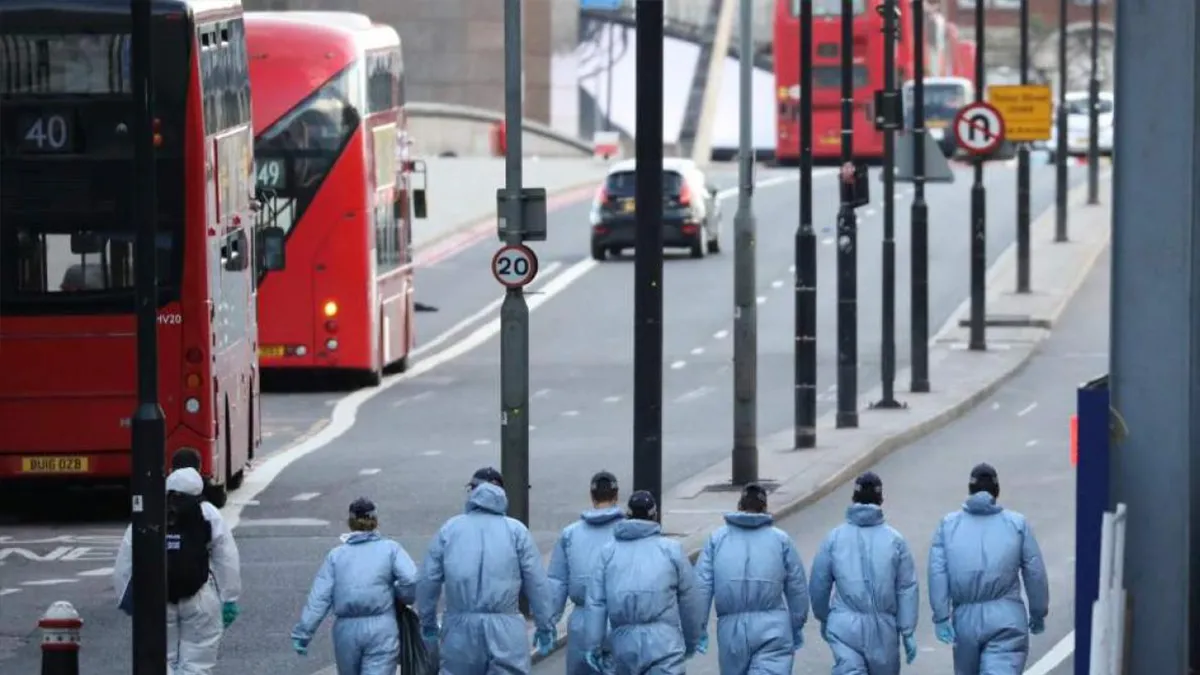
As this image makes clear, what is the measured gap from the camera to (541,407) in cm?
3612

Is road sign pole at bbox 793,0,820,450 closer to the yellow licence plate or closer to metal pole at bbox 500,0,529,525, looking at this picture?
the yellow licence plate

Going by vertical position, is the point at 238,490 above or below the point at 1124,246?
below

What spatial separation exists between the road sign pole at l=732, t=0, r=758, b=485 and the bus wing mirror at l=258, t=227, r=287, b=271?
4.79 m

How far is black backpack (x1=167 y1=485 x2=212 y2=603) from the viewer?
16391mm

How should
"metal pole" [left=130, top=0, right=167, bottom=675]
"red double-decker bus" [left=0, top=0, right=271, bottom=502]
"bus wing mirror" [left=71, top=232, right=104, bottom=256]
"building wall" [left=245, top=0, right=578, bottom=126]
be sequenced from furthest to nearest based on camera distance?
1. "building wall" [left=245, top=0, right=578, bottom=126]
2. "bus wing mirror" [left=71, top=232, right=104, bottom=256]
3. "red double-decker bus" [left=0, top=0, right=271, bottom=502]
4. "metal pole" [left=130, top=0, right=167, bottom=675]

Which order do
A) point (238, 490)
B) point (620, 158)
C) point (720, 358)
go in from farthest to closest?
point (620, 158) → point (720, 358) → point (238, 490)

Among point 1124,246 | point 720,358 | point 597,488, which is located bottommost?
point 720,358

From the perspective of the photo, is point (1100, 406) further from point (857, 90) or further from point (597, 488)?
point (857, 90)

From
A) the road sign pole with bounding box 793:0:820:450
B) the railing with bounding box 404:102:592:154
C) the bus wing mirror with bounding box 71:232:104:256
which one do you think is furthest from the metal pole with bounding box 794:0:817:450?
the railing with bounding box 404:102:592:154

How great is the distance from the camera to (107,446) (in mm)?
25562

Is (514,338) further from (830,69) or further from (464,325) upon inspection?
(830,69)

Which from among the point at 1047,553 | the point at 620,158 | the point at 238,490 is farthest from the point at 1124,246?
the point at 620,158

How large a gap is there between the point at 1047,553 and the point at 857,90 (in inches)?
1862

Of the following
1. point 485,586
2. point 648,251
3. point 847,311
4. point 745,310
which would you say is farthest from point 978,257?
point 485,586
